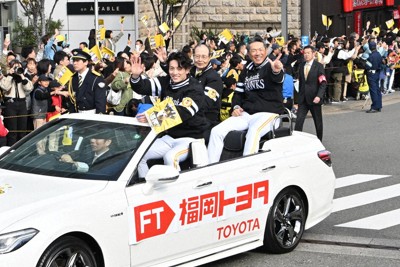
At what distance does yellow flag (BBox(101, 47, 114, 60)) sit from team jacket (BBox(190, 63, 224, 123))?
635cm

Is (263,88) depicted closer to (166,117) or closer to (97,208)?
(166,117)

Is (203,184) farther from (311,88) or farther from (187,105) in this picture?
(311,88)

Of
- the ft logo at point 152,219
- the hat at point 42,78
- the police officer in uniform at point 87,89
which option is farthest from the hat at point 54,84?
the ft logo at point 152,219

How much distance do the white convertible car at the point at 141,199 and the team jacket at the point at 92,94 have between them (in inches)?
149

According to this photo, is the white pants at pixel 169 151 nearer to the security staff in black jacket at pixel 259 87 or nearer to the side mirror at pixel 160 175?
the side mirror at pixel 160 175

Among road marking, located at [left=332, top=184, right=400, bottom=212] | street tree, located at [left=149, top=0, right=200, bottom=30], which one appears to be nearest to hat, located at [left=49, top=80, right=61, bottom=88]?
road marking, located at [left=332, top=184, right=400, bottom=212]

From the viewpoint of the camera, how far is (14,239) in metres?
6.29

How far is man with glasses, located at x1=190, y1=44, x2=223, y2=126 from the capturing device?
31.0 feet

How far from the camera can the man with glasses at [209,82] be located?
9.44 metres

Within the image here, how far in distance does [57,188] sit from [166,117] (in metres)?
1.34

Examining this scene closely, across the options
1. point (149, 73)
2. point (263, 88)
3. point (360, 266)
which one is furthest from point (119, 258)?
point (149, 73)

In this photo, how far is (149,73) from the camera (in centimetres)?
1514

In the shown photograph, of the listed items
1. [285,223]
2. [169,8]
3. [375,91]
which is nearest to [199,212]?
[285,223]

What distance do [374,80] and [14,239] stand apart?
16794mm
